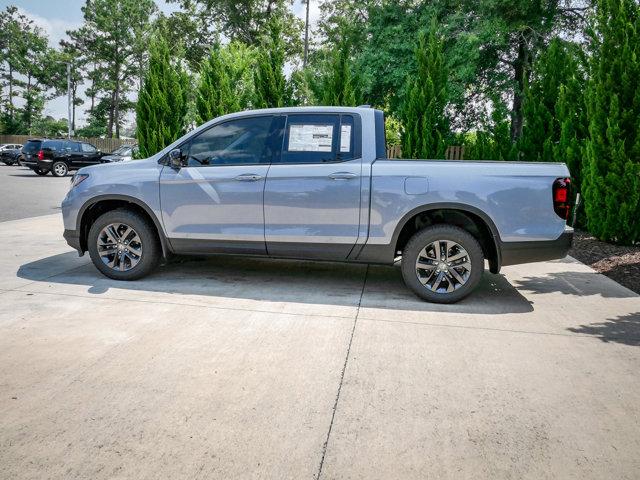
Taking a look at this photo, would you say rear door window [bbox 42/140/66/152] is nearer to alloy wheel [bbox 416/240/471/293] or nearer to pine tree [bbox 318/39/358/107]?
pine tree [bbox 318/39/358/107]

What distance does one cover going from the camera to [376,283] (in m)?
5.84

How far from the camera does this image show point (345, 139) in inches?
204

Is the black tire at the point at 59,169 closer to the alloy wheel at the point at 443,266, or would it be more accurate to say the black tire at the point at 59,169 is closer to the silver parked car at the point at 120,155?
the silver parked car at the point at 120,155

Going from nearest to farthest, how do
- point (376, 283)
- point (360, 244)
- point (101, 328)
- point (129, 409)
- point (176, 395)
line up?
point (129, 409) → point (176, 395) → point (101, 328) → point (360, 244) → point (376, 283)

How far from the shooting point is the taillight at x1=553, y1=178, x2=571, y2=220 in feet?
15.4

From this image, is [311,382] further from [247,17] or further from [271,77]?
[247,17]

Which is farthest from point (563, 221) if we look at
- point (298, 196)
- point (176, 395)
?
point (176, 395)

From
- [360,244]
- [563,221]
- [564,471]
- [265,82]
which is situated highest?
[265,82]

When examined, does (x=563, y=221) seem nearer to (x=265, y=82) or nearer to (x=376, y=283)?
(x=376, y=283)

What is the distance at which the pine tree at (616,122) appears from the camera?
7.71 m

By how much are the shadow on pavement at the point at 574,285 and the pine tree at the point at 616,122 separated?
202 cm

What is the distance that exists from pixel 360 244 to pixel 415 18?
754 inches

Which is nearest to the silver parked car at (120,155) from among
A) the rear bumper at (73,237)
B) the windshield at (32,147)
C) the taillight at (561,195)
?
the windshield at (32,147)

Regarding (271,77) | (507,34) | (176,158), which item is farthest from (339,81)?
(507,34)
